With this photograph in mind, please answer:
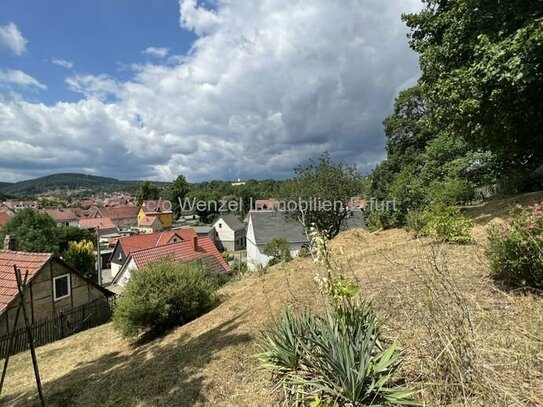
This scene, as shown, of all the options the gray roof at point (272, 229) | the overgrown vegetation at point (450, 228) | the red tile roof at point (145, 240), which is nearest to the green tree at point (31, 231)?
the red tile roof at point (145, 240)

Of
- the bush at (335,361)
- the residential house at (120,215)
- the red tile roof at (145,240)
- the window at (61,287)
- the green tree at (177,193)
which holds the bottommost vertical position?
the window at (61,287)

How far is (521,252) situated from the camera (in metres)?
4.09

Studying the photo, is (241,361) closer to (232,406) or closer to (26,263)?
(232,406)

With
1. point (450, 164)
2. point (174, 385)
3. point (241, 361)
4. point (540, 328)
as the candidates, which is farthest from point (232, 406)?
point (450, 164)

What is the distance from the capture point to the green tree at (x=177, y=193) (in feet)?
259

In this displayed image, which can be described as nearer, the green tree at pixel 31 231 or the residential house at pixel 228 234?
the green tree at pixel 31 231

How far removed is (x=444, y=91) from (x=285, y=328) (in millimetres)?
7602

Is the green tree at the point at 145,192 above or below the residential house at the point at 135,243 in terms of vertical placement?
above

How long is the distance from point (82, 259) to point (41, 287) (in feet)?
58.8

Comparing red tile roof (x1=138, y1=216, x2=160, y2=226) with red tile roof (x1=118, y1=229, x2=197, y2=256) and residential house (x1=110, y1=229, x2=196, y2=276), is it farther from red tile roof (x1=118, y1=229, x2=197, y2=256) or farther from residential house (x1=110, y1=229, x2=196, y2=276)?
residential house (x1=110, y1=229, x2=196, y2=276)

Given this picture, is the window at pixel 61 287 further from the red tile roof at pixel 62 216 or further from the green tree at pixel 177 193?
the red tile roof at pixel 62 216

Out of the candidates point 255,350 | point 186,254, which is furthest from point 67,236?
point 255,350

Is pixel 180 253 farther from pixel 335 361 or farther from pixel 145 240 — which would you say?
pixel 335 361

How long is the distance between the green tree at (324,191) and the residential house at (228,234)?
31749 millimetres
